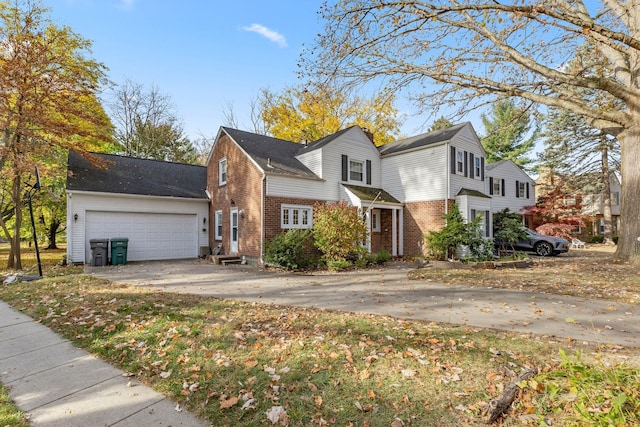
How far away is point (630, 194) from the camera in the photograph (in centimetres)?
1043

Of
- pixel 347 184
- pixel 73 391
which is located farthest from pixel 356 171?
pixel 73 391

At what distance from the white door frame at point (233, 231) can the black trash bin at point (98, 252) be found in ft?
16.4

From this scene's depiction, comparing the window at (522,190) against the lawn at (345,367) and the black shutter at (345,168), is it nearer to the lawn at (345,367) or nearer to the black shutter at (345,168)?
the black shutter at (345,168)

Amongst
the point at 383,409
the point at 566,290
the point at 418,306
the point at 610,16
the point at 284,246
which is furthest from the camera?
the point at 284,246

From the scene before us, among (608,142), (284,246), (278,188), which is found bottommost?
(284,246)

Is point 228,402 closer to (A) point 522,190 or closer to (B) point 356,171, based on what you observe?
(B) point 356,171

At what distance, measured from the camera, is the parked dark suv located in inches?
655

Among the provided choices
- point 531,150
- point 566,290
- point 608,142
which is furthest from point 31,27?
point 531,150

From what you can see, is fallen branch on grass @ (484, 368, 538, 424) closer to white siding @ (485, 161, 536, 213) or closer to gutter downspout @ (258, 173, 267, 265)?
gutter downspout @ (258, 173, 267, 265)

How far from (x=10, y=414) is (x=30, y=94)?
546 inches

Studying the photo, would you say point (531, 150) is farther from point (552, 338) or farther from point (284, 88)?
point (552, 338)

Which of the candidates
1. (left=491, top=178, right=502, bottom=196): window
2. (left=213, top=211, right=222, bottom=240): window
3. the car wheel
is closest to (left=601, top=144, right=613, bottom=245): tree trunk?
(left=491, top=178, right=502, bottom=196): window

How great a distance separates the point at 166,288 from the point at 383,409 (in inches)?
272

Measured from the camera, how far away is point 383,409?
2.71 metres
